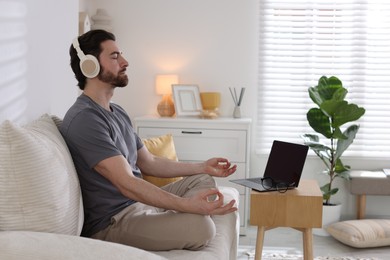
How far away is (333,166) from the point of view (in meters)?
4.85

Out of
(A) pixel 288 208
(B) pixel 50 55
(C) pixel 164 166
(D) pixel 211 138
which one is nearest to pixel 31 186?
(B) pixel 50 55

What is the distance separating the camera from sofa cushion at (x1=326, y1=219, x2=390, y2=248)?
443cm

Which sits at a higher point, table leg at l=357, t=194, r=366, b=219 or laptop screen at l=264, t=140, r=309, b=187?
laptop screen at l=264, t=140, r=309, b=187

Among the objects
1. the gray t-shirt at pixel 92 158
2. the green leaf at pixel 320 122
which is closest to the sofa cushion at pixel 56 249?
the gray t-shirt at pixel 92 158

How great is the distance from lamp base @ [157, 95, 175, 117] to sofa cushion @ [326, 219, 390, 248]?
152 centimetres

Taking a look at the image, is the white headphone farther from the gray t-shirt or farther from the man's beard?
the gray t-shirt

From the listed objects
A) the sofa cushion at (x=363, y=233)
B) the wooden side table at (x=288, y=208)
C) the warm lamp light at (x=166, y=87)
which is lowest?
the sofa cushion at (x=363, y=233)

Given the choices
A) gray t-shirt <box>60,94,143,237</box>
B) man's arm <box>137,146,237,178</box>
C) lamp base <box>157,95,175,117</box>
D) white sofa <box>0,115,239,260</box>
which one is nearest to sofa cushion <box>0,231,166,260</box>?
white sofa <box>0,115,239,260</box>

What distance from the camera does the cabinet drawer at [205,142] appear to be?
4844mm

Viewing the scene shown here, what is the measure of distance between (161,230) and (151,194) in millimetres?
144

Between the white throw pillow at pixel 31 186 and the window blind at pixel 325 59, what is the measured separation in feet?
10.9

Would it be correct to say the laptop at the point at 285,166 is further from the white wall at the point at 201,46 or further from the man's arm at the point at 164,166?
the white wall at the point at 201,46

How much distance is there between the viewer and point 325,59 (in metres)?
5.19

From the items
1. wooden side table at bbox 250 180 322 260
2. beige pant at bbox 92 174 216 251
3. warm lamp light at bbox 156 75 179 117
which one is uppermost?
warm lamp light at bbox 156 75 179 117
